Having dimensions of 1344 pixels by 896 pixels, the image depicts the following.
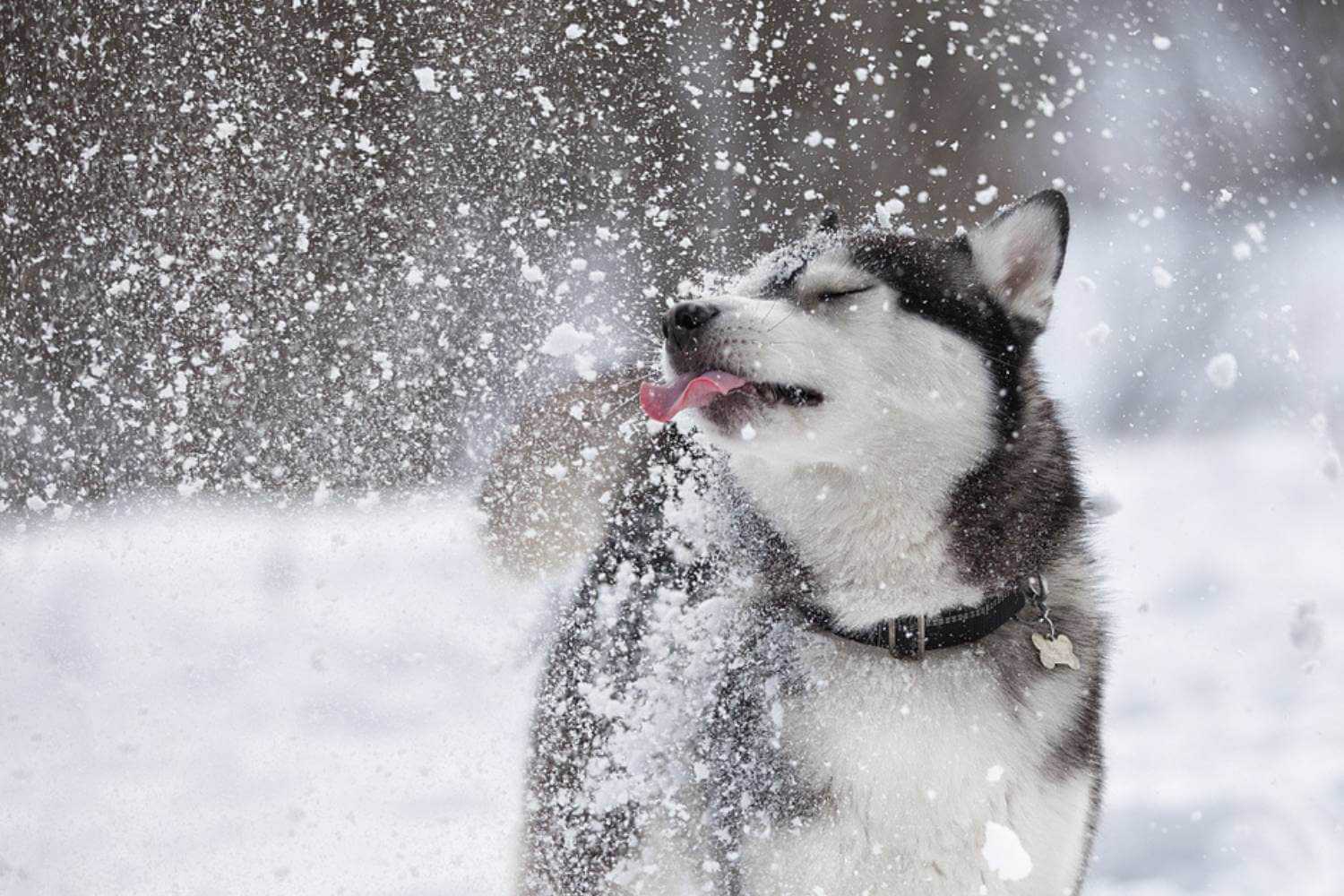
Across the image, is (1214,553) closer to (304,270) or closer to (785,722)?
(785,722)

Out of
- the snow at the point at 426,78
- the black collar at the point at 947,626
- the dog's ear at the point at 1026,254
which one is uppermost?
the snow at the point at 426,78

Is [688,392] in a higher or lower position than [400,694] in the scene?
lower

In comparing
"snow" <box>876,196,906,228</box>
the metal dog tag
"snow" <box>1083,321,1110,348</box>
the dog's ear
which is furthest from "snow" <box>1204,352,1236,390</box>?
the metal dog tag

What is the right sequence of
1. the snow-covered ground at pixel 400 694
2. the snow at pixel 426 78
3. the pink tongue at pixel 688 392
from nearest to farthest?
the pink tongue at pixel 688 392 → the snow-covered ground at pixel 400 694 → the snow at pixel 426 78

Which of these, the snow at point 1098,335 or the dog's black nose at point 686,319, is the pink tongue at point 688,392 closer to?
the dog's black nose at point 686,319

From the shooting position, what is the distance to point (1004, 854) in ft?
3.65

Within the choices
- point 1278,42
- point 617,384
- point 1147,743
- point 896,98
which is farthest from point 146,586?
point 1278,42

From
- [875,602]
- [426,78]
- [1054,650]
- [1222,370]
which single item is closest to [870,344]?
[875,602]

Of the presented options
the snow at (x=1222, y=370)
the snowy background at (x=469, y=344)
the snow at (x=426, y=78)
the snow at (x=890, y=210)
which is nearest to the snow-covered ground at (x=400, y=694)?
the snowy background at (x=469, y=344)

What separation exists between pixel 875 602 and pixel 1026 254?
512mm

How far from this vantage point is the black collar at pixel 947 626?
3.85 feet

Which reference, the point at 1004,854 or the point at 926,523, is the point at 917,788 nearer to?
the point at 1004,854

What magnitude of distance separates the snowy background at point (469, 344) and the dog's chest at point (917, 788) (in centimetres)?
65

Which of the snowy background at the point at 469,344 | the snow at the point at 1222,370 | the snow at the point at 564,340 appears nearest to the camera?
the snowy background at the point at 469,344
